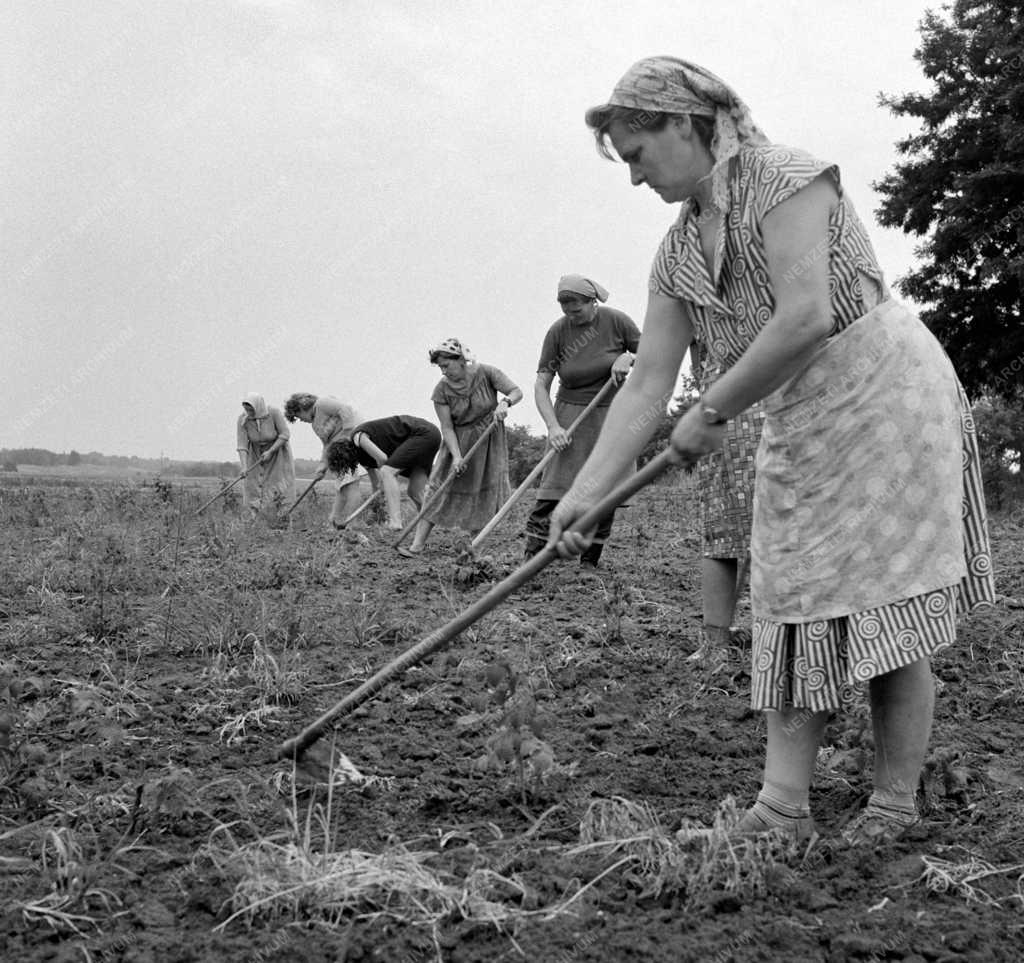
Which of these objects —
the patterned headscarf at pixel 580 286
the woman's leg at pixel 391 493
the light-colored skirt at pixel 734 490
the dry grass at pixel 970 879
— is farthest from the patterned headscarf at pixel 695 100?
the woman's leg at pixel 391 493

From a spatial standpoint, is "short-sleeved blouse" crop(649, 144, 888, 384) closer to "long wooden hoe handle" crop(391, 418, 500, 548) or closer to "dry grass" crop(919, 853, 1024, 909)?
"dry grass" crop(919, 853, 1024, 909)

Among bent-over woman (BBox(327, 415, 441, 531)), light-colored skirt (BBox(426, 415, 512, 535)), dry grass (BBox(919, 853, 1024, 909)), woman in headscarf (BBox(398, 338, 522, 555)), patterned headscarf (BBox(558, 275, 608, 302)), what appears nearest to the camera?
dry grass (BBox(919, 853, 1024, 909))

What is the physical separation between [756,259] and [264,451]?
1076 cm

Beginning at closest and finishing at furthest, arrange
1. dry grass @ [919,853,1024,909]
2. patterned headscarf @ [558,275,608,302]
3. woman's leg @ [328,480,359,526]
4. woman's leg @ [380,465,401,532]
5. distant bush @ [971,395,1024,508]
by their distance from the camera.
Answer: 1. dry grass @ [919,853,1024,909]
2. patterned headscarf @ [558,275,608,302]
3. woman's leg @ [380,465,401,532]
4. woman's leg @ [328,480,359,526]
5. distant bush @ [971,395,1024,508]

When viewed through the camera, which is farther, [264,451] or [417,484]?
[264,451]

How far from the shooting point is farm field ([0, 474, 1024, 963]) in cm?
194

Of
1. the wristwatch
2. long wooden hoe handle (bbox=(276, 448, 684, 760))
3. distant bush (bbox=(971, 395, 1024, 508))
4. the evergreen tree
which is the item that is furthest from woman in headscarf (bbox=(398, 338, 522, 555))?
distant bush (bbox=(971, 395, 1024, 508))

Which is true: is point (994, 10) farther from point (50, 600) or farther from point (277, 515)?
point (50, 600)

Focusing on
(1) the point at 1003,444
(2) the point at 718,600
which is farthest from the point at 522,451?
(2) the point at 718,600

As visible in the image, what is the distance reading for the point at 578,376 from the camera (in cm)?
656

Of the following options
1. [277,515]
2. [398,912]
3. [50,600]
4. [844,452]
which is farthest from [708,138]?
[277,515]

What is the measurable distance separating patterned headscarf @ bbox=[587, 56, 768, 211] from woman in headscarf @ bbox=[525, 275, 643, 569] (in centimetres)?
408

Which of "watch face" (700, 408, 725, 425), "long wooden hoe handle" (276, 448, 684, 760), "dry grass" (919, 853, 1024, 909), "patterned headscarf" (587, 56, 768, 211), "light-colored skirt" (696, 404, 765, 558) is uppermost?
"patterned headscarf" (587, 56, 768, 211)

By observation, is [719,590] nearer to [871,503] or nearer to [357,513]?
[871,503]
